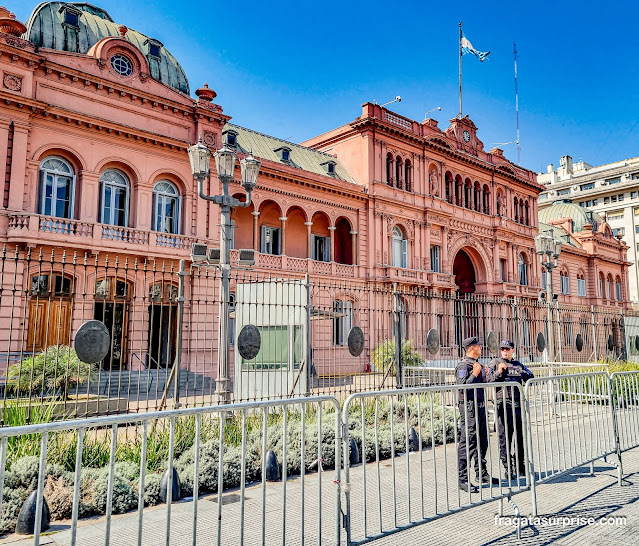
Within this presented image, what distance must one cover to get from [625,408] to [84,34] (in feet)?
67.7

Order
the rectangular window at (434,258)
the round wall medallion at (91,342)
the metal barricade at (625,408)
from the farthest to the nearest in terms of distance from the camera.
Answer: the rectangular window at (434,258)
the round wall medallion at (91,342)
the metal barricade at (625,408)

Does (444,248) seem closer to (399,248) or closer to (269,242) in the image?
(399,248)

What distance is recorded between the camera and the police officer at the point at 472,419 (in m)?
5.58

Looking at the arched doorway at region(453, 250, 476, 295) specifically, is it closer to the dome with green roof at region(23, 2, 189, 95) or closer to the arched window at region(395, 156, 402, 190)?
the arched window at region(395, 156, 402, 190)

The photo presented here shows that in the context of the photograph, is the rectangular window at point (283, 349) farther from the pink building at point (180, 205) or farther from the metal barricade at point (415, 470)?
the metal barricade at point (415, 470)

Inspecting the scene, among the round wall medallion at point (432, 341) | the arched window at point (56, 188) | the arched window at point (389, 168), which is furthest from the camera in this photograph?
the arched window at point (389, 168)

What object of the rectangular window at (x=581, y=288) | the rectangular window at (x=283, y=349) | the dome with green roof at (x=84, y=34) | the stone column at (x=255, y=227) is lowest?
the rectangular window at (x=283, y=349)

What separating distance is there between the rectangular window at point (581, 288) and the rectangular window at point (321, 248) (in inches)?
1035

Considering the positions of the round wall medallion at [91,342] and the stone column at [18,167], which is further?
the stone column at [18,167]

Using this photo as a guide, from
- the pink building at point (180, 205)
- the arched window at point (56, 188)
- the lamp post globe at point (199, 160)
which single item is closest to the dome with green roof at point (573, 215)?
the pink building at point (180, 205)

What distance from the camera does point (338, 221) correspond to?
93.2 ft

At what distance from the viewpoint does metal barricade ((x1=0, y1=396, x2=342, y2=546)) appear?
3.39 meters

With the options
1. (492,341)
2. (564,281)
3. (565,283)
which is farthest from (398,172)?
(565,283)

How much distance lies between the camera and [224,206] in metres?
10.4
